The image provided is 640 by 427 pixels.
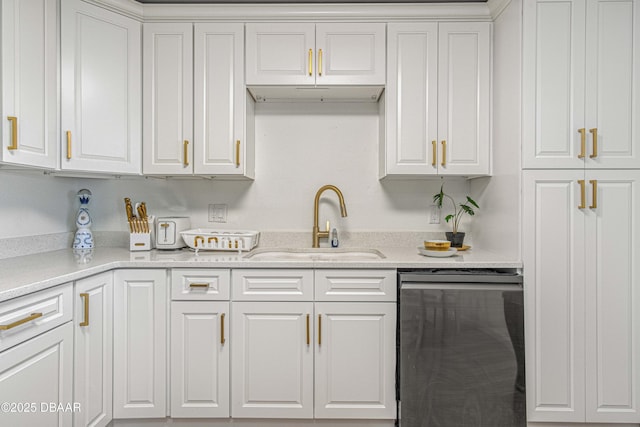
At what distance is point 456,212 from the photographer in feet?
7.92

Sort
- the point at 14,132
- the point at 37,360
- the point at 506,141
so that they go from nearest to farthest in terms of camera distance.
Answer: the point at 37,360, the point at 14,132, the point at 506,141

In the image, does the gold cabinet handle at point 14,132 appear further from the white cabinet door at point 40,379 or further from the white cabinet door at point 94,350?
the white cabinet door at point 40,379

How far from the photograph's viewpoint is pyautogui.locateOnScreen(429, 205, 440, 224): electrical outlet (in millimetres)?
2412

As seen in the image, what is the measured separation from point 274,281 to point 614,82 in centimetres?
189

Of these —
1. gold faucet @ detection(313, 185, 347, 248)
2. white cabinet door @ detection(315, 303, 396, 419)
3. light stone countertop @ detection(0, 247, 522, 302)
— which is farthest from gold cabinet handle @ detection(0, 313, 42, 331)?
gold faucet @ detection(313, 185, 347, 248)

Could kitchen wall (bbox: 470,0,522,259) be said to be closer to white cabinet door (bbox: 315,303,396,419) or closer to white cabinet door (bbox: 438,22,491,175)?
white cabinet door (bbox: 438,22,491,175)

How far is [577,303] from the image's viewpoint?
1763mm

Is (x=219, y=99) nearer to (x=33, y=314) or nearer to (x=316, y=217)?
(x=316, y=217)

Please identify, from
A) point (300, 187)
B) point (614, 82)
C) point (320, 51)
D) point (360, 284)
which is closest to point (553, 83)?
point (614, 82)

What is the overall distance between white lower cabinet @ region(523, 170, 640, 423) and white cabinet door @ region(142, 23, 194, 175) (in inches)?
72.3

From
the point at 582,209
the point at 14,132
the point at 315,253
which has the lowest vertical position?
the point at 315,253

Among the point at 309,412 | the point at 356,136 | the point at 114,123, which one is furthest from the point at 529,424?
the point at 114,123

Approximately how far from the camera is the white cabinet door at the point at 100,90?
183cm

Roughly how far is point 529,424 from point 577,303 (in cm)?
64
